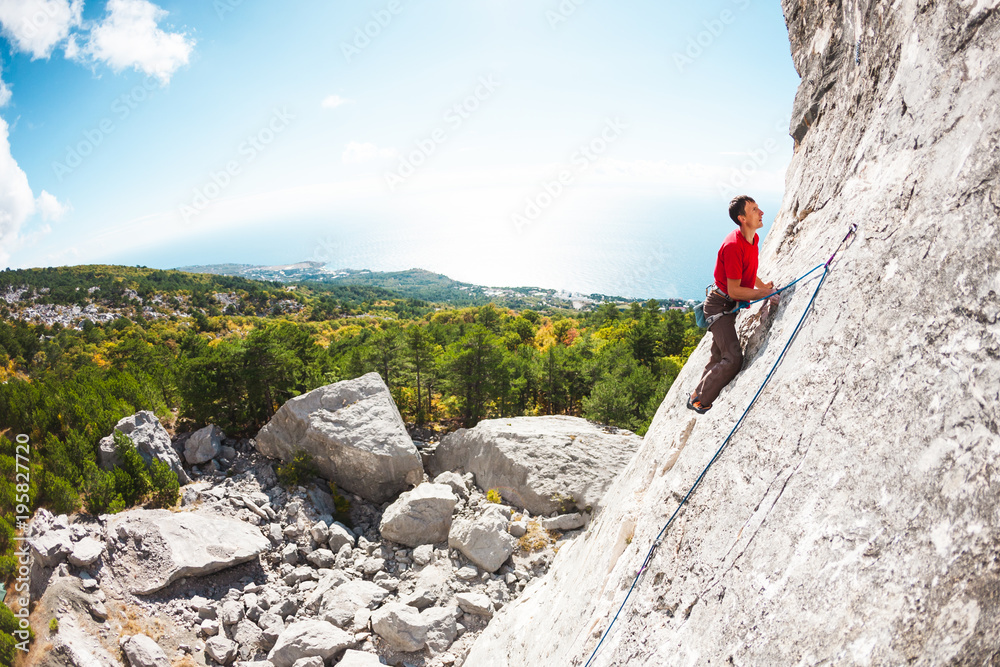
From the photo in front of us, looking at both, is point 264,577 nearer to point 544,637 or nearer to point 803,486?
point 544,637

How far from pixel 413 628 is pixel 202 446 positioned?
12.0m

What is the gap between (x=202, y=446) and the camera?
16766mm

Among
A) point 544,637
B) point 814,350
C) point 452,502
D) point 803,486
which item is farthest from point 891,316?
point 452,502

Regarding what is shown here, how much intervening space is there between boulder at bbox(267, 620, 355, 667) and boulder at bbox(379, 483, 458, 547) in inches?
142

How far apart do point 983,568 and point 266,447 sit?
1931cm

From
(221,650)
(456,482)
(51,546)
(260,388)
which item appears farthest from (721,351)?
(260,388)

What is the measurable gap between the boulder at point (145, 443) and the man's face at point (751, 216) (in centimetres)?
1796

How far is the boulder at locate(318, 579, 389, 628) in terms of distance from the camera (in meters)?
10.5

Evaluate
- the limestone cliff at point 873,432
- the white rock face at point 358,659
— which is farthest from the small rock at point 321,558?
the limestone cliff at point 873,432

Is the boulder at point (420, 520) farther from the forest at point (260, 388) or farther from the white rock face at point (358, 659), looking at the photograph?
the forest at point (260, 388)

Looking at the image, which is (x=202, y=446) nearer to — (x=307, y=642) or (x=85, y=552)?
(x=85, y=552)

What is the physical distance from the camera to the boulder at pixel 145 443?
14.1 metres

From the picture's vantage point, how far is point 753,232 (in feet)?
17.6

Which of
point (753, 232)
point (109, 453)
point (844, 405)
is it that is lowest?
point (109, 453)
